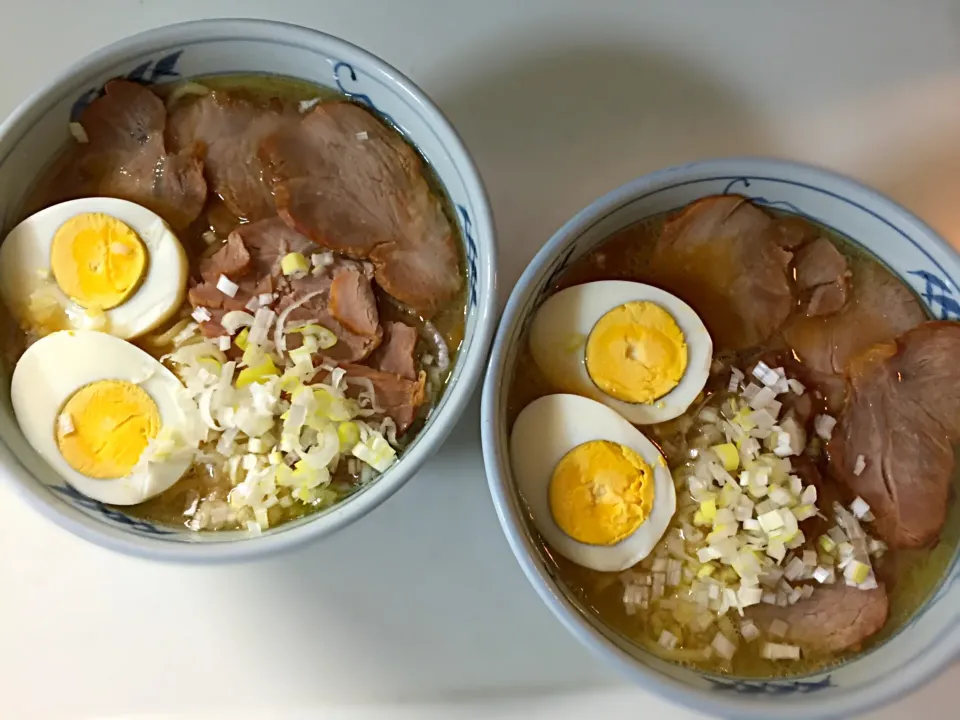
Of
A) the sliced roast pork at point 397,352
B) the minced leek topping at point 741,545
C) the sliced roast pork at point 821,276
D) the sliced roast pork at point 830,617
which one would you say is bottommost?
the sliced roast pork at point 830,617

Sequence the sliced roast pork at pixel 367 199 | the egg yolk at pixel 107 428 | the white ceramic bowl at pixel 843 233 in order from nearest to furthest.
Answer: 1. the white ceramic bowl at pixel 843 233
2. the egg yolk at pixel 107 428
3. the sliced roast pork at pixel 367 199

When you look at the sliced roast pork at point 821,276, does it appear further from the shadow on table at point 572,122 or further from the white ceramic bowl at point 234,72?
the white ceramic bowl at point 234,72

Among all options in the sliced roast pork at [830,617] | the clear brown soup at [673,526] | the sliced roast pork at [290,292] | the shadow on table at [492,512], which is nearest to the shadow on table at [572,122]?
the shadow on table at [492,512]

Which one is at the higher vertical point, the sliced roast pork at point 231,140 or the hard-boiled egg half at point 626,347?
the sliced roast pork at point 231,140

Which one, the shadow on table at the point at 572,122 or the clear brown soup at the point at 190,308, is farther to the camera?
the shadow on table at the point at 572,122

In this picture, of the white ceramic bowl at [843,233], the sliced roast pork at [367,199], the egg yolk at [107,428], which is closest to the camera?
the white ceramic bowl at [843,233]

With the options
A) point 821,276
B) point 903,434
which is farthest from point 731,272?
point 903,434
